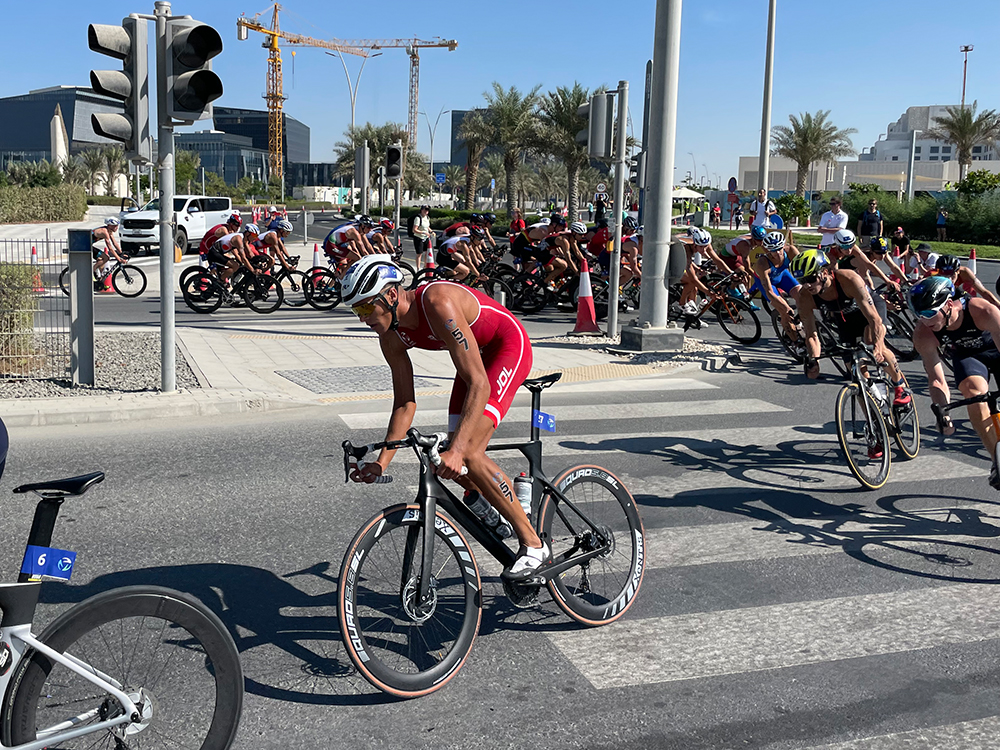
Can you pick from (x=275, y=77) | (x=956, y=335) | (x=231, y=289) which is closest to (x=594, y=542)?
(x=956, y=335)

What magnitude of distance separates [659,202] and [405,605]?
10.1m

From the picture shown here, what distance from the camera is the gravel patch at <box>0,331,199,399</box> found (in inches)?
387

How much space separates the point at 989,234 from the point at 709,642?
Answer: 4718 centimetres

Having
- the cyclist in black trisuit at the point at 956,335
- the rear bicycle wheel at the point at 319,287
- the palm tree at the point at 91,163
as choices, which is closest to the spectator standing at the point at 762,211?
the rear bicycle wheel at the point at 319,287

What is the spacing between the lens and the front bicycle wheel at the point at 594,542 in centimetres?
461

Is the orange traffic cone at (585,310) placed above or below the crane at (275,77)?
below

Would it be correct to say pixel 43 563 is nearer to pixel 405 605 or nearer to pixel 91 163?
pixel 405 605

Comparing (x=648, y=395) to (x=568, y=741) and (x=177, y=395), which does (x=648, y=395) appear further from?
(x=568, y=741)

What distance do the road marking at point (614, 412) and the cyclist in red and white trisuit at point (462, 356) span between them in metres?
4.60

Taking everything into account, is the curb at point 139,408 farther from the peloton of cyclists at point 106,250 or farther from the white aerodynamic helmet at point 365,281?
the peloton of cyclists at point 106,250

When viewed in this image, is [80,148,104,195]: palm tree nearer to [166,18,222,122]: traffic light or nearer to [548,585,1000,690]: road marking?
[166,18,222,122]: traffic light

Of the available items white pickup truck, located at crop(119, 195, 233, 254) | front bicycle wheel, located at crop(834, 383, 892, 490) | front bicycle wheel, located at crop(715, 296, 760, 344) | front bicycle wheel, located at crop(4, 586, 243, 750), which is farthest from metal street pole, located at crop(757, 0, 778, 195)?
front bicycle wheel, located at crop(4, 586, 243, 750)

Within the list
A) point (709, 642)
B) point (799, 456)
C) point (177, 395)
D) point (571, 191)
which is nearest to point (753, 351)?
point (799, 456)

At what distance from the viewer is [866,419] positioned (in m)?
7.24
